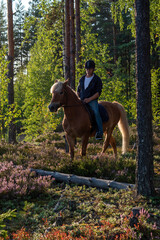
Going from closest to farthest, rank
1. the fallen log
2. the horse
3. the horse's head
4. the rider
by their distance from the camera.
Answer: the fallen log < the horse's head < the horse < the rider

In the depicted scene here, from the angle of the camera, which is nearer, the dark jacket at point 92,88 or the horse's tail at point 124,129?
the dark jacket at point 92,88

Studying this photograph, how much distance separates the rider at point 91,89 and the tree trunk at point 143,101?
290cm

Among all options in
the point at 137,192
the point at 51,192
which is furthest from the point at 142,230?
the point at 51,192

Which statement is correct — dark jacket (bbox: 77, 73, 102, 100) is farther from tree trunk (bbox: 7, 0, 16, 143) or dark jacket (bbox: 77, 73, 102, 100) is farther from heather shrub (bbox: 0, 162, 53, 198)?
tree trunk (bbox: 7, 0, 16, 143)

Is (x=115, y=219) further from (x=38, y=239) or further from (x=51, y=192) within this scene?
(x=51, y=192)

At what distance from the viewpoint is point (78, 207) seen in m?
5.30

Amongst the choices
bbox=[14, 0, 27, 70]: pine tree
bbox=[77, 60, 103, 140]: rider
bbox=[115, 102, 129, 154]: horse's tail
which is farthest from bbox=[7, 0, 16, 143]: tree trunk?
bbox=[14, 0, 27, 70]: pine tree

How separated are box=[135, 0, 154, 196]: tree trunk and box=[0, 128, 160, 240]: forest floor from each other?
1.31ft

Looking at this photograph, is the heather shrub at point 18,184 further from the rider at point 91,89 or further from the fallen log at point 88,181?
the rider at point 91,89

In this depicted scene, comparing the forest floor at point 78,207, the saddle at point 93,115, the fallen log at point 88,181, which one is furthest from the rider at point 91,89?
the fallen log at point 88,181

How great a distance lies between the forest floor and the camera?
4.00 metres

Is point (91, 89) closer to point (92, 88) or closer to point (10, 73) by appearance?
point (92, 88)

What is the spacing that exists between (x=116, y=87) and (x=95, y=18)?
85.3 feet

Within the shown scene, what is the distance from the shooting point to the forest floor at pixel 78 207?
13.1 ft
